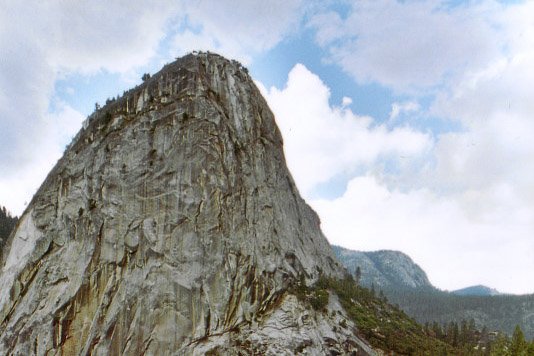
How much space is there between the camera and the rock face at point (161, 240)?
1702 inches

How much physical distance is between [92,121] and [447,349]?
59.3 meters

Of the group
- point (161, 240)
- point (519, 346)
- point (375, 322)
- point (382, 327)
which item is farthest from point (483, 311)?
point (161, 240)

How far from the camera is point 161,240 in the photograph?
46.2 metres

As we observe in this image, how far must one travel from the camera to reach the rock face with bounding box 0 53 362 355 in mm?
43219

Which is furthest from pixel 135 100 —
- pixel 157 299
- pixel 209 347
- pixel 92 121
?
pixel 209 347

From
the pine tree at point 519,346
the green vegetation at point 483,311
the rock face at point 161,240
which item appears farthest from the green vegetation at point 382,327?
the green vegetation at point 483,311

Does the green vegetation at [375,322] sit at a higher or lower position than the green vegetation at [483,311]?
lower

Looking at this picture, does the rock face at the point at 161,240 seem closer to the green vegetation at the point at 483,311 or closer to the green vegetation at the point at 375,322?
the green vegetation at the point at 375,322

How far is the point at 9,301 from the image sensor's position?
157 feet

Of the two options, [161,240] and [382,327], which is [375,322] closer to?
[382,327]

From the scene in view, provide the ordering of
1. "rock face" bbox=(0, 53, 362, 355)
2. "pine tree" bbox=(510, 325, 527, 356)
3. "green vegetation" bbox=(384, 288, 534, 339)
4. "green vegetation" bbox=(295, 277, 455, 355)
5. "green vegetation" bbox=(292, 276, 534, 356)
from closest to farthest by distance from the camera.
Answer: "rock face" bbox=(0, 53, 362, 355) → "pine tree" bbox=(510, 325, 527, 356) → "green vegetation" bbox=(292, 276, 534, 356) → "green vegetation" bbox=(295, 277, 455, 355) → "green vegetation" bbox=(384, 288, 534, 339)

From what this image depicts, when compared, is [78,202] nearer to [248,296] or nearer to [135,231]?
[135,231]

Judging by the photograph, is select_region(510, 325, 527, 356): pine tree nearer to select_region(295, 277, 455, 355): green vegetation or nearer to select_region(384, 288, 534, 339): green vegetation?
select_region(295, 277, 455, 355): green vegetation

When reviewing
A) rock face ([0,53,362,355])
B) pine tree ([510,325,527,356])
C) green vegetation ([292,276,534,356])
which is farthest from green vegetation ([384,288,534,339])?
rock face ([0,53,362,355])
